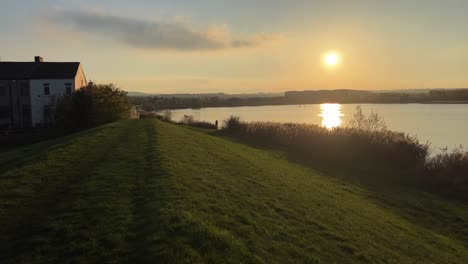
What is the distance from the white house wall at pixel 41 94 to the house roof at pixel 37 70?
0.65m

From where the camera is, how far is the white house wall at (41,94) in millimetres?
45531

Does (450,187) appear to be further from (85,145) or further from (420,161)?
(85,145)

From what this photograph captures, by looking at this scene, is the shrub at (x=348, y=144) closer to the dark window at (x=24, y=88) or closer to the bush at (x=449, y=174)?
the bush at (x=449, y=174)

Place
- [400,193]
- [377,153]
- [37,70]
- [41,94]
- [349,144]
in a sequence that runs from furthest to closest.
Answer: [37,70]
[41,94]
[349,144]
[377,153]
[400,193]

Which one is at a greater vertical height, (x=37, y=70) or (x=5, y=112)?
(x=37, y=70)

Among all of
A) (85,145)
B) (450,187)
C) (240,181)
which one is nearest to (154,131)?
(85,145)

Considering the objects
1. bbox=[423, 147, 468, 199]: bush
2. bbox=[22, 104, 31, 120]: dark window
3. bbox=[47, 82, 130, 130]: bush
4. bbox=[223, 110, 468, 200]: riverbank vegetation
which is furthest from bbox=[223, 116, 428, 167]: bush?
bbox=[22, 104, 31, 120]: dark window

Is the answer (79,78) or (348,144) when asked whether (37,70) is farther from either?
(348,144)

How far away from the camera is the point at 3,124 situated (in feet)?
150

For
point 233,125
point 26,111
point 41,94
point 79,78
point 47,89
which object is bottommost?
point 233,125

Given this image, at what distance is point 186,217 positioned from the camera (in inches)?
A: 303

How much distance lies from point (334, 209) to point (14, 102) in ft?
151

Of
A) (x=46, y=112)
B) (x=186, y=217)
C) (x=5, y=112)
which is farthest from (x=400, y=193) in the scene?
(x=5, y=112)

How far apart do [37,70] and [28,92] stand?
3.16 m
